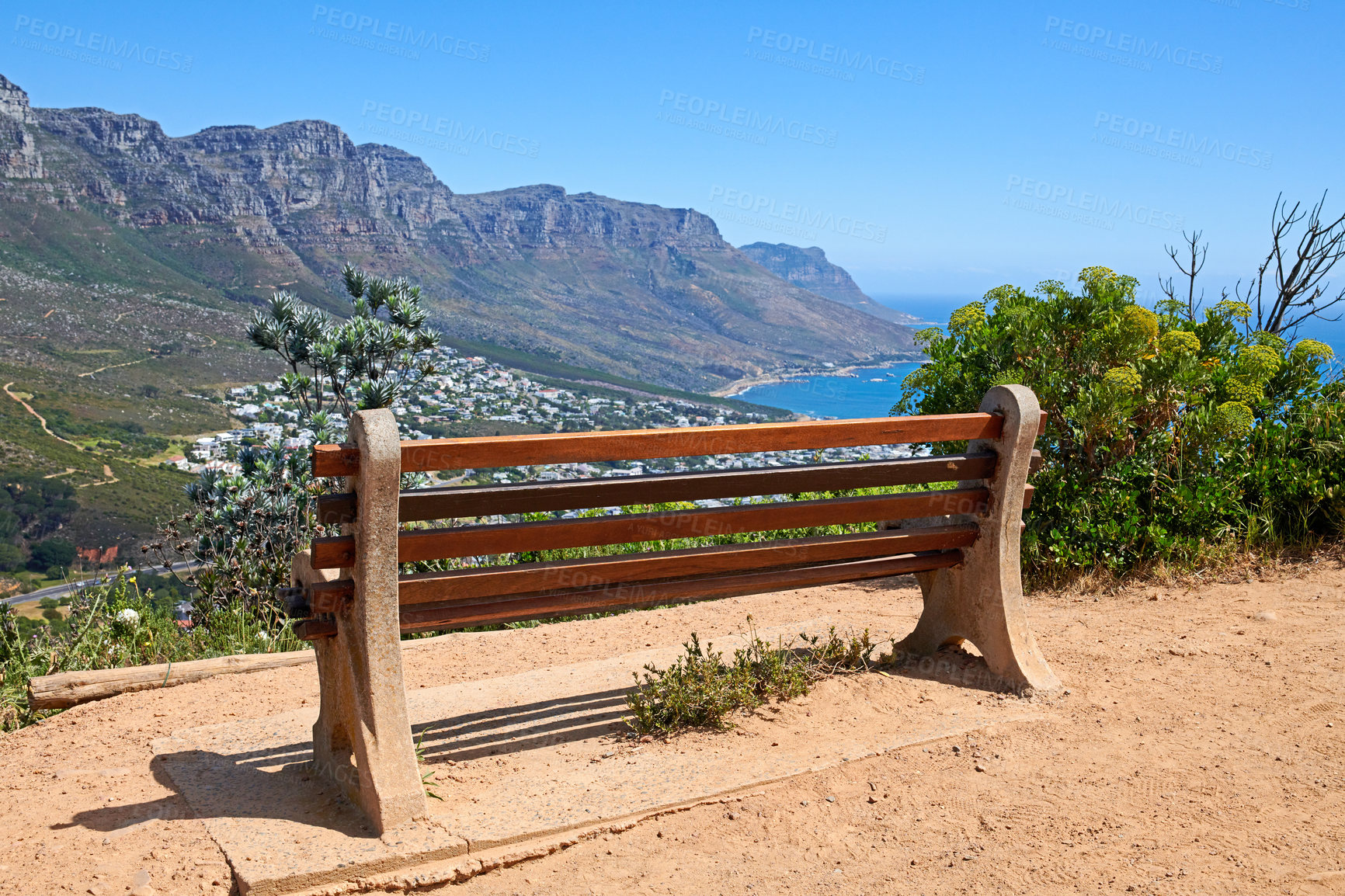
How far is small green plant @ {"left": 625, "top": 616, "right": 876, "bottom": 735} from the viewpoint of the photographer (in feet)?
10.7

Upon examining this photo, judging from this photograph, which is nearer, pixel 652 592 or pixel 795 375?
pixel 652 592

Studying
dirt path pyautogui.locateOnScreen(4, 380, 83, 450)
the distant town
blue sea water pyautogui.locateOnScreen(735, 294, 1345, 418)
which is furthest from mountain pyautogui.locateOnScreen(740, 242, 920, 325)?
dirt path pyautogui.locateOnScreen(4, 380, 83, 450)

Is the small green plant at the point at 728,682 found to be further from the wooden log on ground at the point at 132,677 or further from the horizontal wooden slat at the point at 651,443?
the wooden log on ground at the point at 132,677

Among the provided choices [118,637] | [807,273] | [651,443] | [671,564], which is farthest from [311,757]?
[807,273]

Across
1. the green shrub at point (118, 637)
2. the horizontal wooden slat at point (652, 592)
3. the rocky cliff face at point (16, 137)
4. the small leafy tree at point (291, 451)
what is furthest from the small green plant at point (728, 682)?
the rocky cliff face at point (16, 137)

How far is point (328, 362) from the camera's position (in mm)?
7305

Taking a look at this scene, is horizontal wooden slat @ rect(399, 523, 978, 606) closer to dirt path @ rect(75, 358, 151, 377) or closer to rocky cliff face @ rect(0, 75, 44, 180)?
dirt path @ rect(75, 358, 151, 377)

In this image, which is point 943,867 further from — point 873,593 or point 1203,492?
point 1203,492

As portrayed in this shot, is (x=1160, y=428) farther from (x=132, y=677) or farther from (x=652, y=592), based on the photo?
(x=132, y=677)

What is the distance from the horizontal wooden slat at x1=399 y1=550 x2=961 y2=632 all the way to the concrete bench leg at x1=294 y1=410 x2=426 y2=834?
4.9 inches

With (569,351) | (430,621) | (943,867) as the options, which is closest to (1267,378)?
(943,867)

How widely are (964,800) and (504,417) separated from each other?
2763 centimetres

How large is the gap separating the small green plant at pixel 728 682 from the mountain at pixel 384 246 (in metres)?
42.4

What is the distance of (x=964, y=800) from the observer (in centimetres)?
278
